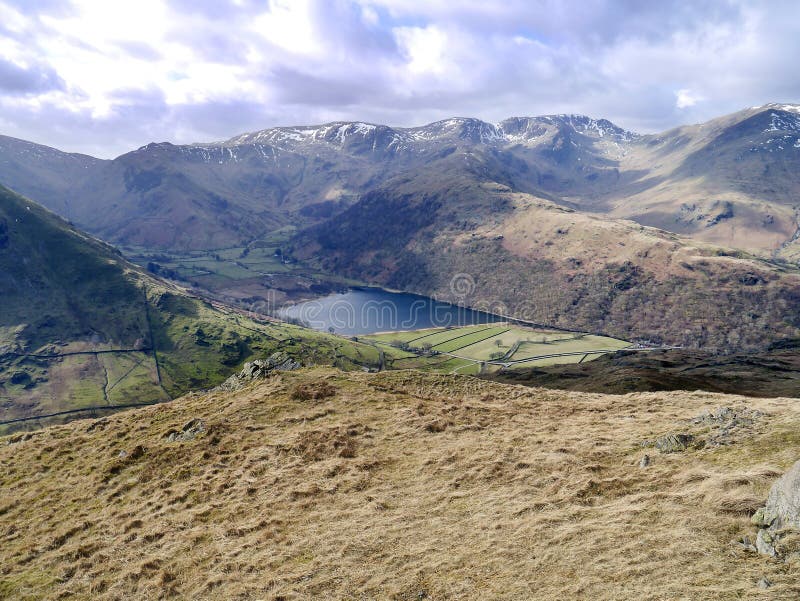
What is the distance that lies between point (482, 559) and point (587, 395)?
116 feet

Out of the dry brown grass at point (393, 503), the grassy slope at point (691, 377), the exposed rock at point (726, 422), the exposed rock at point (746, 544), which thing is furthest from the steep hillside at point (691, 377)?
the exposed rock at point (746, 544)

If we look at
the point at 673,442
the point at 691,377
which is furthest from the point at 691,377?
the point at 673,442

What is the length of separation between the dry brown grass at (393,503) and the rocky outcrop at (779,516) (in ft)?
2.80

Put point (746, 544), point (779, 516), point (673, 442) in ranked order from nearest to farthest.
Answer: point (746, 544) < point (779, 516) < point (673, 442)

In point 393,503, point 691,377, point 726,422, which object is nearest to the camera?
point 393,503

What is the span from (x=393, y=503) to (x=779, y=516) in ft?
66.5

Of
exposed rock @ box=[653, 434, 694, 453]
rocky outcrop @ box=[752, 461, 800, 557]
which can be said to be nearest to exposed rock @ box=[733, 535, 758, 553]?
rocky outcrop @ box=[752, 461, 800, 557]

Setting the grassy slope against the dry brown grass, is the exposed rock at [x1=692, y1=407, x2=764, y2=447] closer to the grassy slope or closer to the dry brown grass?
the dry brown grass

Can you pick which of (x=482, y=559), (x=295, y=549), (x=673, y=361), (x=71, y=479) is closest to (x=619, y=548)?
(x=482, y=559)

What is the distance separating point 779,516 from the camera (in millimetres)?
20594

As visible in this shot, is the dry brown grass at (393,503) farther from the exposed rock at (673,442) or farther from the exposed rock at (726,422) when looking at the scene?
the exposed rock at (673,442)

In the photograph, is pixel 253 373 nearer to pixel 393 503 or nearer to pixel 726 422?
pixel 393 503

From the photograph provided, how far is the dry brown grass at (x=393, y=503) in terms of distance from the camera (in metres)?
21.7

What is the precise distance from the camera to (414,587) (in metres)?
22.2
